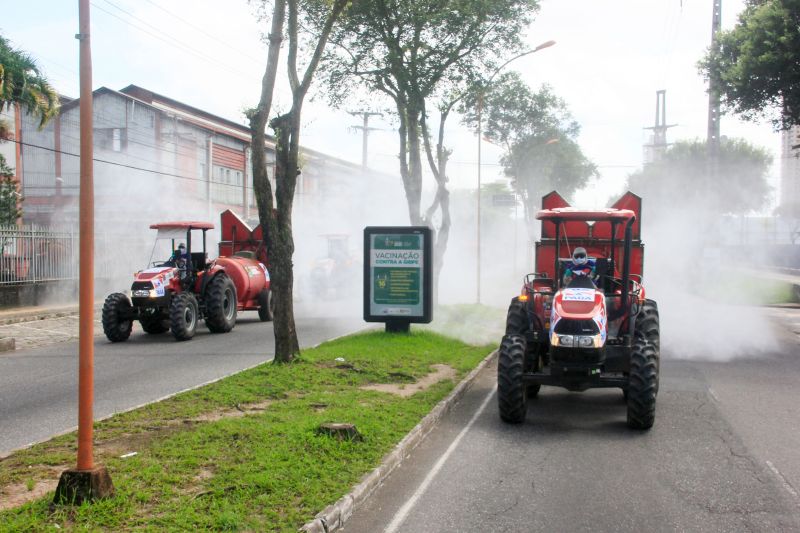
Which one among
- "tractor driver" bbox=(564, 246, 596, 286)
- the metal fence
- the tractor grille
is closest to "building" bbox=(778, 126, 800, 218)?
the metal fence

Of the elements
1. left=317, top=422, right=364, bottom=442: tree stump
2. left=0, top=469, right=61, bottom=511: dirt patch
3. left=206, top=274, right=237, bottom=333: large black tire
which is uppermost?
left=206, top=274, right=237, bottom=333: large black tire

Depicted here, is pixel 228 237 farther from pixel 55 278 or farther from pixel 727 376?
pixel 727 376

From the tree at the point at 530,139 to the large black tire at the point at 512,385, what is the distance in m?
32.4

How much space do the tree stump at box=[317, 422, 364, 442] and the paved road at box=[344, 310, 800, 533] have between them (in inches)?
24.5

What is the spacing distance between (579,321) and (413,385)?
3339 millimetres

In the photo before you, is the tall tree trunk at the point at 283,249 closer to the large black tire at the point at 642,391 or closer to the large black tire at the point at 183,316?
the large black tire at the point at 183,316

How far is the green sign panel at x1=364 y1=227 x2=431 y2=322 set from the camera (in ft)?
56.5

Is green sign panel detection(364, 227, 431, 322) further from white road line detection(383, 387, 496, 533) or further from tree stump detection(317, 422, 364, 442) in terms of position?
tree stump detection(317, 422, 364, 442)

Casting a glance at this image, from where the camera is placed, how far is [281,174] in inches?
516

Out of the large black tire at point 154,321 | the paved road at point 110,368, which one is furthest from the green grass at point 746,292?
the large black tire at point 154,321

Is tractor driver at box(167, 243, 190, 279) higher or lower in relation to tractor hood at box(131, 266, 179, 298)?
higher

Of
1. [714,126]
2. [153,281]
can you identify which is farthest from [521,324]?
[714,126]

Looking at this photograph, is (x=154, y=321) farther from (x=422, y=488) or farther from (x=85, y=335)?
(x=85, y=335)

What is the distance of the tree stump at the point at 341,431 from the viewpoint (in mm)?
7891
